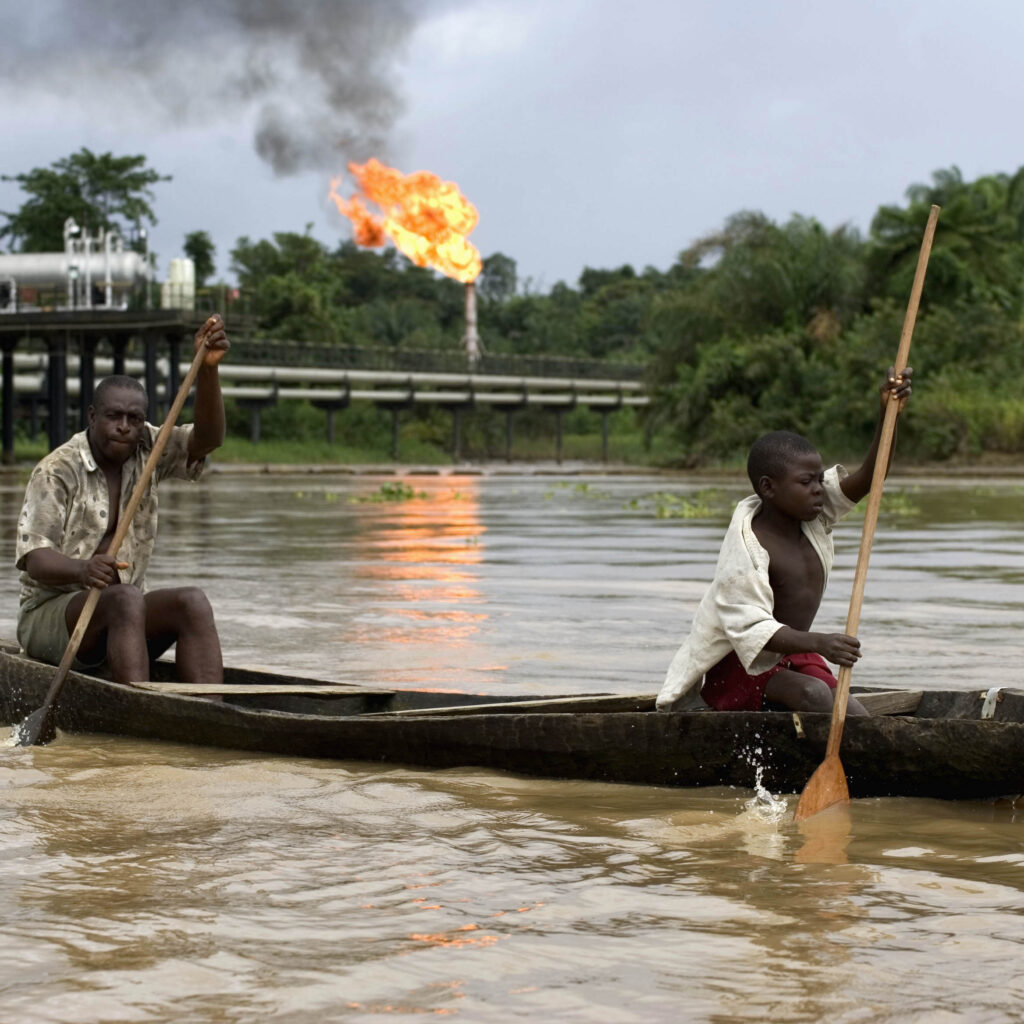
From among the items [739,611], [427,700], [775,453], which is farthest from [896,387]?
[427,700]

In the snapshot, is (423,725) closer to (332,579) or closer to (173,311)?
(332,579)

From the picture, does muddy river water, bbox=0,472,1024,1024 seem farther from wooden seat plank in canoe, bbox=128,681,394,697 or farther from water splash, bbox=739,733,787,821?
wooden seat plank in canoe, bbox=128,681,394,697

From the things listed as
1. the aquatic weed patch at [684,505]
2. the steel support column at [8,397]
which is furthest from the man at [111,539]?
the steel support column at [8,397]

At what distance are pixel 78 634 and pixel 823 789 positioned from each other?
8.66 feet

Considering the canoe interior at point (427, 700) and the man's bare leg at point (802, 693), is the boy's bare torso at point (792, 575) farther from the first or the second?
the canoe interior at point (427, 700)

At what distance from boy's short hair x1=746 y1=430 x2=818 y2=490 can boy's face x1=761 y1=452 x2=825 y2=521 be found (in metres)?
0.01

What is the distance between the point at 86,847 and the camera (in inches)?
156

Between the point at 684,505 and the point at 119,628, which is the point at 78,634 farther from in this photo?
the point at 684,505

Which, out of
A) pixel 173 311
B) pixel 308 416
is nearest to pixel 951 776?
pixel 173 311

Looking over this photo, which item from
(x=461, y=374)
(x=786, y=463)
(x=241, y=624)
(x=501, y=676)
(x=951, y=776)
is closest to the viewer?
(x=951, y=776)

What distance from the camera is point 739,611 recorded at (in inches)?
182

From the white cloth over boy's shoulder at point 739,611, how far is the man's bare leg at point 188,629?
1.78m

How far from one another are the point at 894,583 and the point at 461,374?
38.4 meters

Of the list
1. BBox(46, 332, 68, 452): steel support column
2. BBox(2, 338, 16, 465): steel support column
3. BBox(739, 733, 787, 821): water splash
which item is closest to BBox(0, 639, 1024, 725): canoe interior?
BBox(739, 733, 787, 821): water splash
